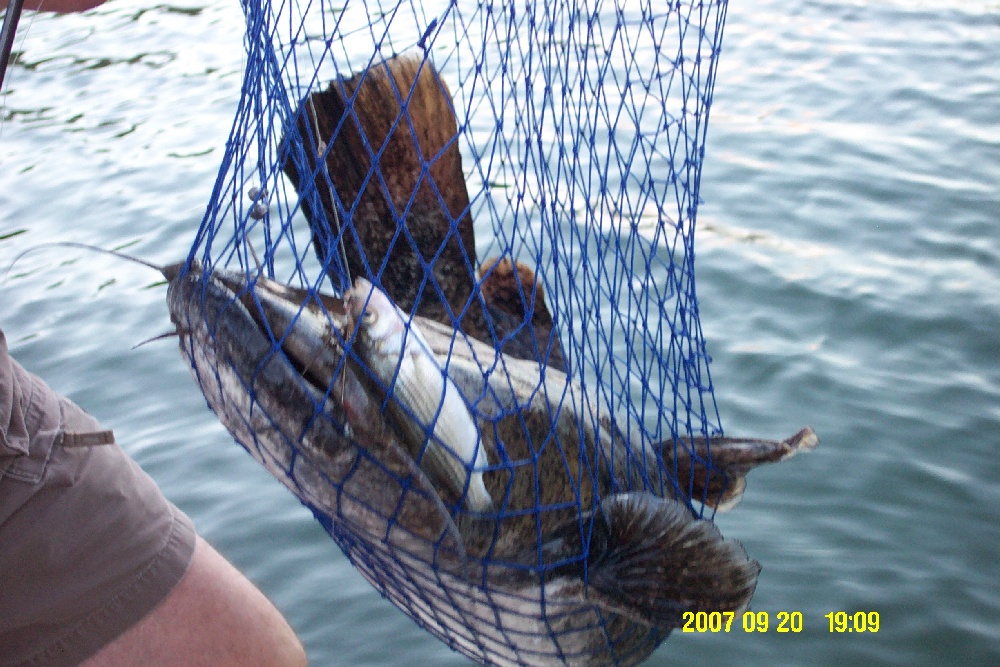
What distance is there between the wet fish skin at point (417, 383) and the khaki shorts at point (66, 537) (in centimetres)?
86

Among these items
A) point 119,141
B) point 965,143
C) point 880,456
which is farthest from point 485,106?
point 880,456

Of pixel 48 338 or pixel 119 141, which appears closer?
pixel 48 338

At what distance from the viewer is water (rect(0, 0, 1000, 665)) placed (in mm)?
3863

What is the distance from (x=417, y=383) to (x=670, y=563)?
0.73 meters

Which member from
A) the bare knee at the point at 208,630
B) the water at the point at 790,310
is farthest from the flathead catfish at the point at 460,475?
the water at the point at 790,310

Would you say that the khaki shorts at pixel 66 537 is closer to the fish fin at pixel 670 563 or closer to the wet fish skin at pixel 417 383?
the wet fish skin at pixel 417 383

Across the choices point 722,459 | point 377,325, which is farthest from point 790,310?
point 377,325

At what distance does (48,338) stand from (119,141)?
3.08 metres

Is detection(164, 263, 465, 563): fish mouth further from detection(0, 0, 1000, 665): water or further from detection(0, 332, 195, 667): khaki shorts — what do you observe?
detection(0, 0, 1000, 665): water

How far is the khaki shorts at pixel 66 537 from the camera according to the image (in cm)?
237

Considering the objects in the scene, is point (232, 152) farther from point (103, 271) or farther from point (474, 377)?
point (103, 271)

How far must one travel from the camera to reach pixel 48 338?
235 inches
